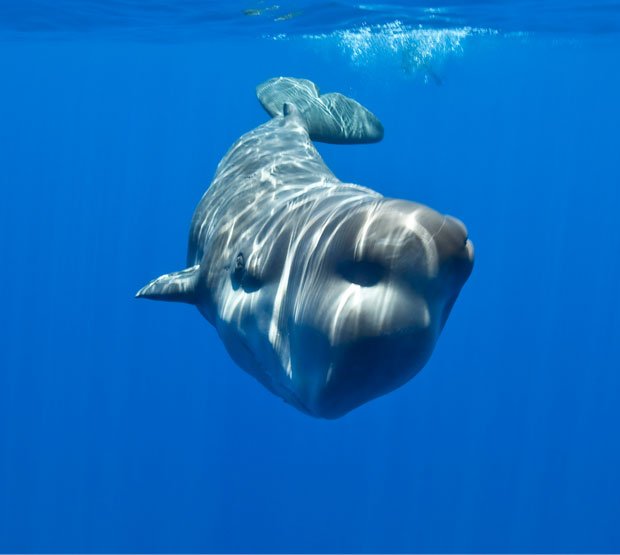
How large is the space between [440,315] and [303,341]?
62cm

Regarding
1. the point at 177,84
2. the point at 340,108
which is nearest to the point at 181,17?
the point at 340,108

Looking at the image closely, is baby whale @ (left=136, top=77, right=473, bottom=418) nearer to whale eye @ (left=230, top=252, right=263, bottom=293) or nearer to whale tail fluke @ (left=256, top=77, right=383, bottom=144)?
whale eye @ (left=230, top=252, right=263, bottom=293)

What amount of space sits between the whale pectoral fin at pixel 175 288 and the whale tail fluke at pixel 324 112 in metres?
3.48

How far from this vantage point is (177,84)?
49.9 meters

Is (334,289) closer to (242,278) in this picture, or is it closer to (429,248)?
(429,248)

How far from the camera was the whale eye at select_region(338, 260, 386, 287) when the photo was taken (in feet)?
8.64

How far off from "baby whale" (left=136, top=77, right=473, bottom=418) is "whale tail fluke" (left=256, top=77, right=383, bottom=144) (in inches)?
153

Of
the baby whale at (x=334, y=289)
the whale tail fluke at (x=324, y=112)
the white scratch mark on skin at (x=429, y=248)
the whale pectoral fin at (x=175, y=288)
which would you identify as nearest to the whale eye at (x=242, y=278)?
the baby whale at (x=334, y=289)

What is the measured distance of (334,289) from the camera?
2.78 meters

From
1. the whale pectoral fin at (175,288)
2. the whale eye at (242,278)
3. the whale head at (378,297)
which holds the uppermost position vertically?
the whale pectoral fin at (175,288)

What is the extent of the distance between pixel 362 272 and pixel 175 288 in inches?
127

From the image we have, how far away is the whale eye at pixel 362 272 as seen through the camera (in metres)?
2.63

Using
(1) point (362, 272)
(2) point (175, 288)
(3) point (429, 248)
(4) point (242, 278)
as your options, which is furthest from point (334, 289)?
(2) point (175, 288)

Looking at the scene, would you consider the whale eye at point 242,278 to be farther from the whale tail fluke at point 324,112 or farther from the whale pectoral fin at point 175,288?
the whale tail fluke at point 324,112
